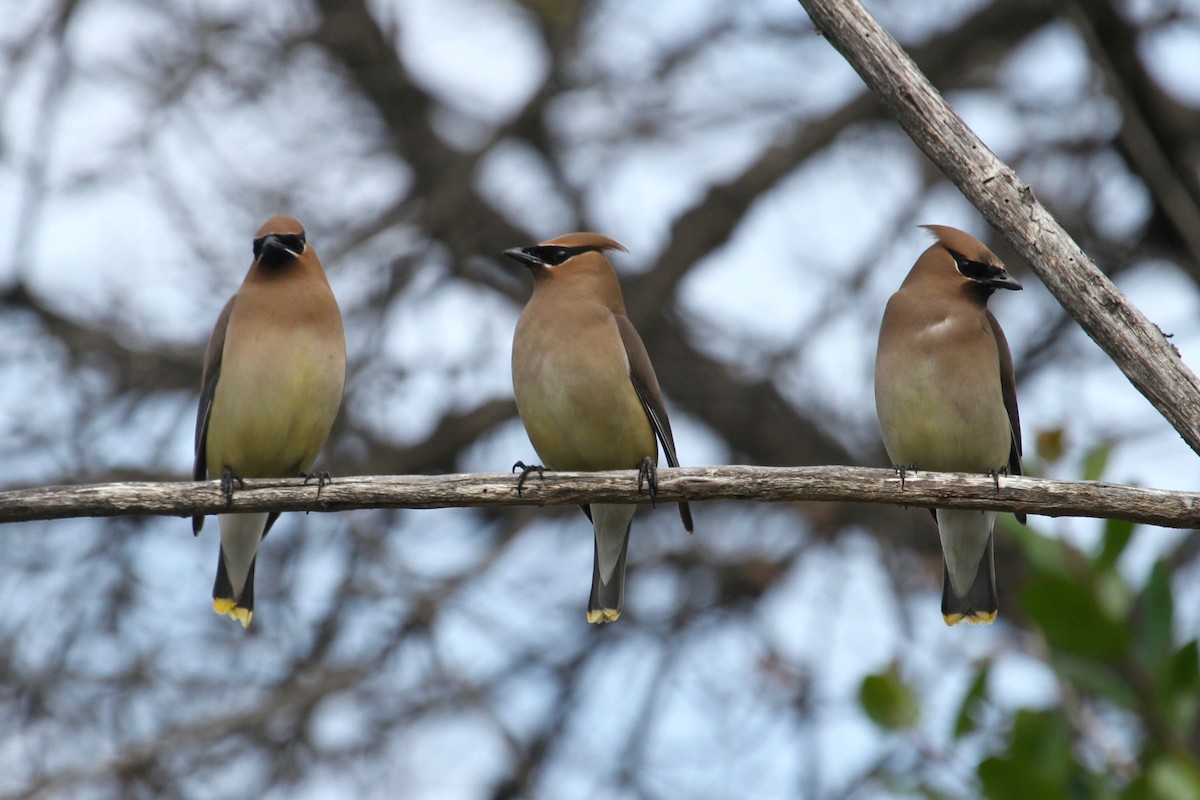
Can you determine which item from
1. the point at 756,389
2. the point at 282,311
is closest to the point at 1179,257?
the point at 756,389

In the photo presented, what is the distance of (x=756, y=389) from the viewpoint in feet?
30.9

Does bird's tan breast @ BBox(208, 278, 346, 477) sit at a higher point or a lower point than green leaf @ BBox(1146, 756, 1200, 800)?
lower

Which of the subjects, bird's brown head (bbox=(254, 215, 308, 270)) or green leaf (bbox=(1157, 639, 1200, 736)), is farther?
bird's brown head (bbox=(254, 215, 308, 270))

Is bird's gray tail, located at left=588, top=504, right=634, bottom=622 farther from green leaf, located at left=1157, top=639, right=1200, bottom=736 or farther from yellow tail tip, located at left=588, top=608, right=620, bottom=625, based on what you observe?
green leaf, located at left=1157, top=639, right=1200, bottom=736

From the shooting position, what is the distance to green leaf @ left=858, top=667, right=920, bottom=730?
562 cm

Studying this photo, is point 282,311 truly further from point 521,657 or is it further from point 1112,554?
point 521,657

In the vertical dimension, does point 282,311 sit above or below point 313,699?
above

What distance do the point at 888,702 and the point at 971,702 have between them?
332mm

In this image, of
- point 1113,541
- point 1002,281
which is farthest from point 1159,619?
point 1002,281

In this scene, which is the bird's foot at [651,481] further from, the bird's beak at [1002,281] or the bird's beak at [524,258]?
the bird's beak at [1002,281]

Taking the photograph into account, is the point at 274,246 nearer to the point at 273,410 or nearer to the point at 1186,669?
the point at 273,410

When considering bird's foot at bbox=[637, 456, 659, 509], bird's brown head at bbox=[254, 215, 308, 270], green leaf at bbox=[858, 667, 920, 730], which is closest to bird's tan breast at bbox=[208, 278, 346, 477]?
bird's brown head at bbox=[254, 215, 308, 270]

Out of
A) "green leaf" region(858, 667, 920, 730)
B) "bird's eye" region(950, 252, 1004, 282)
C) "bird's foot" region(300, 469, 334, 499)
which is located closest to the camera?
"bird's foot" region(300, 469, 334, 499)

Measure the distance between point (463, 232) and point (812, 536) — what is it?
2659 millimetres
